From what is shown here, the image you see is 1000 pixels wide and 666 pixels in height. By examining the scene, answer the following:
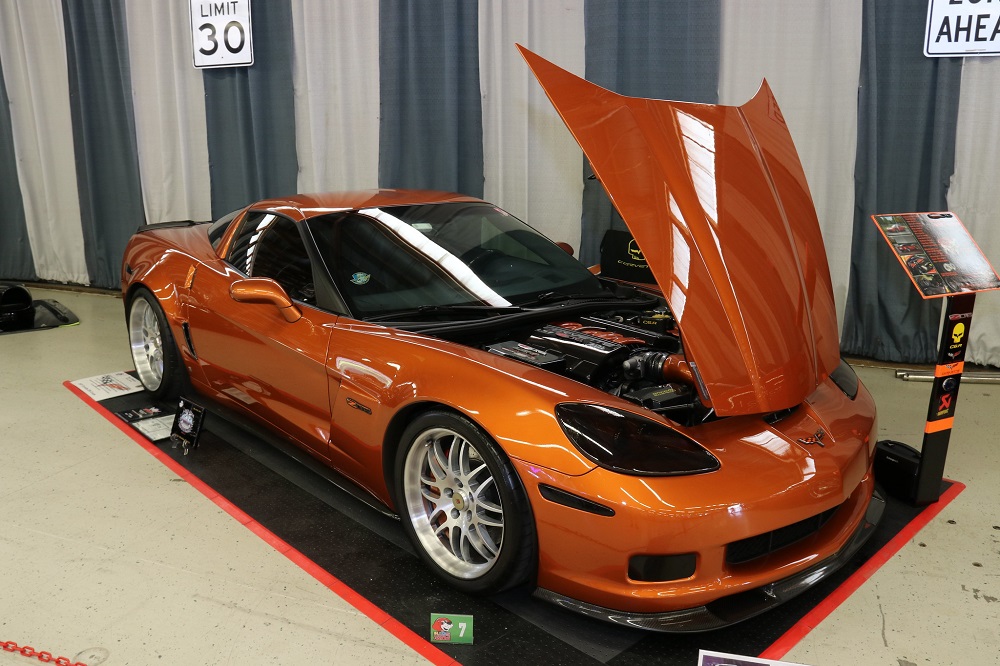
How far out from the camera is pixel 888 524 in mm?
2691

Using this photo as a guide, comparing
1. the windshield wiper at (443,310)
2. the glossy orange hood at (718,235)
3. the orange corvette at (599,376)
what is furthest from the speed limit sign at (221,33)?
the glossy orange hood at (718,235)

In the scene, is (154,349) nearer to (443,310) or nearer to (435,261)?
(435,261)

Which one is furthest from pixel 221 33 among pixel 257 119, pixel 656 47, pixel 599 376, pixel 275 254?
pixel 599 376

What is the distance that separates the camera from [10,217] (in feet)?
21.4

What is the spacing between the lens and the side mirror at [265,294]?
8.50ft

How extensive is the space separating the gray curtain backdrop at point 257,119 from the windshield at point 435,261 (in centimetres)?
289

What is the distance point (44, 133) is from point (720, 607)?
21.0 feet

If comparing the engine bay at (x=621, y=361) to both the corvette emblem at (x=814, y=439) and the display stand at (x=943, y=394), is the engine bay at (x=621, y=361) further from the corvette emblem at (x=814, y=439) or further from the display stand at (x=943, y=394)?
the display stand at (x=943, y=394)

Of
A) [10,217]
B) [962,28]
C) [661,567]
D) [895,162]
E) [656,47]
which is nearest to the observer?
[661,567]

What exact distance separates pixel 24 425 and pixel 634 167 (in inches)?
115

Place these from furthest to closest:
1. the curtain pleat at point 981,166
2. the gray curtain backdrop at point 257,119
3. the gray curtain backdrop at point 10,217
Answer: the gray curtain backdrop at point 10,217, the gray curtain backdrop at point 257,119, the curtain pleat at point 981,166

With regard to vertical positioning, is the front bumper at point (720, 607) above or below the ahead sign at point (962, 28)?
below

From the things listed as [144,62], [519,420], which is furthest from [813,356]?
[144,62]

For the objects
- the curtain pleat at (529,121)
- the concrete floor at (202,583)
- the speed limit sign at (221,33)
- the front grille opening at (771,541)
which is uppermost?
the speed limit sign at (221,33)
